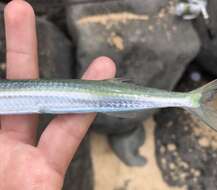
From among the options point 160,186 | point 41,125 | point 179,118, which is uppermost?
point 41,125

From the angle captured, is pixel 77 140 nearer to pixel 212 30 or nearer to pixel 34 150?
pixel 34 150

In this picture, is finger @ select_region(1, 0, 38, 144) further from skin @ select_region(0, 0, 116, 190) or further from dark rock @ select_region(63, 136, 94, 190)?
dark rock @ select_region(63, 136, 94, 190)

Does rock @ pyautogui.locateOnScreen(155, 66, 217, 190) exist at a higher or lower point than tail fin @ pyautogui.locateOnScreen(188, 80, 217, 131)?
lower

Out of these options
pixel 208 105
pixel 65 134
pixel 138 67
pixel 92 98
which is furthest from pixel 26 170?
pixel 138 67

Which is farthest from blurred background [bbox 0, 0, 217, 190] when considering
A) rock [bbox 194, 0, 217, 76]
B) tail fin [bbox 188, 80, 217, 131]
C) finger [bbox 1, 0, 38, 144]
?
tail fin [bbox 188, 80, 217, 131]

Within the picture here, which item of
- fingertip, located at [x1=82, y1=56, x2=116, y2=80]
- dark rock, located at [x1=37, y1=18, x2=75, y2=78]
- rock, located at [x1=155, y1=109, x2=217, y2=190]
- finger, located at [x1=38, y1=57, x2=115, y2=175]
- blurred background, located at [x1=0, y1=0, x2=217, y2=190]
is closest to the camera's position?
finger, located at [x1=38, y1=57, x2=115, y2=175]

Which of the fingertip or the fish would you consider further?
the fingertip

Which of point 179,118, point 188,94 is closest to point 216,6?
point 179,118
